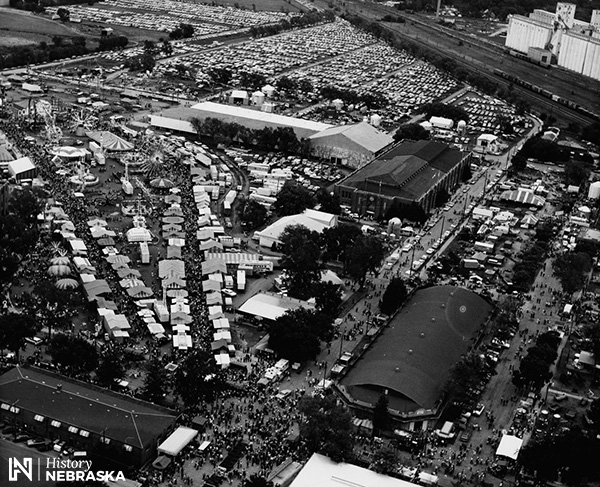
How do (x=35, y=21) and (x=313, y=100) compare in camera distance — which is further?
(x=35, y=21)

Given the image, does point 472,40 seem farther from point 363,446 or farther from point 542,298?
point 363,446

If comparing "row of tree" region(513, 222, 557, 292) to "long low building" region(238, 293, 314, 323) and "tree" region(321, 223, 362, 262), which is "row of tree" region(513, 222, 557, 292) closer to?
"tree" region(321, 223, 362, 262)

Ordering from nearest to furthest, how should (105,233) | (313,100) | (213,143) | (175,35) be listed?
1. (105,233)
2. (213,143)
3. (313,100)
4. (175,35)

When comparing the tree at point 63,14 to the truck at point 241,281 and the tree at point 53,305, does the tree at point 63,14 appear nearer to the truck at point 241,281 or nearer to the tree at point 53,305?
the truck at point 241,281

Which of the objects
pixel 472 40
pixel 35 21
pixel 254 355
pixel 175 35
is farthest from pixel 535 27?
pixel 254 355

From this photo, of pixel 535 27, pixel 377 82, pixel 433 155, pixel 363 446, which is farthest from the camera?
pixel 535 27

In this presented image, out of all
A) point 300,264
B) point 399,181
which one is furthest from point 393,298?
point 399,181
